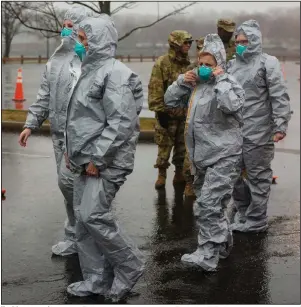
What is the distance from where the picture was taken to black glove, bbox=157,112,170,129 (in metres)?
8.29

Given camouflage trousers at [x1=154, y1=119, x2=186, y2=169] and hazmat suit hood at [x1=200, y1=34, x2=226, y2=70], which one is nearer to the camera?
hazmat suit hood at [x1=200, y1=34, x2=226, y2=70]

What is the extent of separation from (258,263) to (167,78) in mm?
2814

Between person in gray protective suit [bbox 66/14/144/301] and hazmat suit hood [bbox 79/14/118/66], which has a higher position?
hazmat suit hood [bbox 79/14/118/66]

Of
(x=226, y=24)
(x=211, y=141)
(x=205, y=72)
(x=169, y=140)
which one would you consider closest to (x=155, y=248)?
(x=211, y=141)

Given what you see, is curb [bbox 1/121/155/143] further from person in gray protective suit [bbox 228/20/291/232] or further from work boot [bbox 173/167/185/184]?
person in gray protective suit [bbox 228/20/291/232]

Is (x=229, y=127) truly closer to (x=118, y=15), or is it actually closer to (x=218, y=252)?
(x=218, y=252)

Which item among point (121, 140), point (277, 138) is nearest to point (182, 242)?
point (277, 138)

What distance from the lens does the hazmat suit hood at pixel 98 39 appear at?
4.91 m

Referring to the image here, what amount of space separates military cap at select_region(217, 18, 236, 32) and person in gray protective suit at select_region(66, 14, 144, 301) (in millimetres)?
2989

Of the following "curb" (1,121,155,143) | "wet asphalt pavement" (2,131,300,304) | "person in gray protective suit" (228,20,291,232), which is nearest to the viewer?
"wet asphalt pavement" (2,131,300,304)

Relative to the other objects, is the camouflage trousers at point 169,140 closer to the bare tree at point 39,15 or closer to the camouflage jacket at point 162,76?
the camouflage jacket at point 162,76

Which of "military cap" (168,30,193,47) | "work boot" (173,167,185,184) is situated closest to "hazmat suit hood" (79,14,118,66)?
"military cap" (168,30,193,47)

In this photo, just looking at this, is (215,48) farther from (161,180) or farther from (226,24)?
(161,180)

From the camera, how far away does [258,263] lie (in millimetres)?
6027
